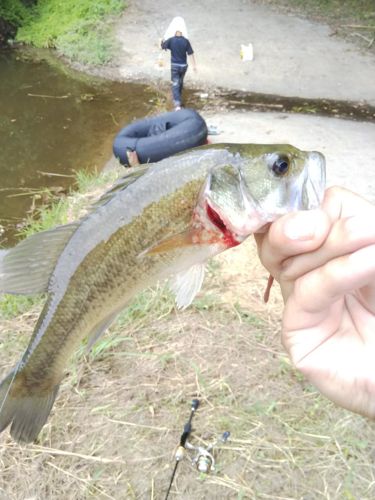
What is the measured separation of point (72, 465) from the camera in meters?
3.36

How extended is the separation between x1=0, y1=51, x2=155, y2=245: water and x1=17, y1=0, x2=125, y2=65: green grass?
79 centimetres

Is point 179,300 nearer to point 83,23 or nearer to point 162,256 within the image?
point 162,256

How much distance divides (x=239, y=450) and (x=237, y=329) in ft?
3.53

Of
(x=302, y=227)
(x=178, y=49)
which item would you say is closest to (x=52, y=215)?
(x=302, y=227)

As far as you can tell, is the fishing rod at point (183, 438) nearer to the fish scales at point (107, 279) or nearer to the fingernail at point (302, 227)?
the fish scales at point (107, 279)

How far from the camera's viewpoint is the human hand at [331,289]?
154 cm

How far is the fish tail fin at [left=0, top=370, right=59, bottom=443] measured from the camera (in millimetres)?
2164

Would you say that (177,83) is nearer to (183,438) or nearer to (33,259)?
(183,438)

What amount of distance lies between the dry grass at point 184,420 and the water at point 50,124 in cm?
399

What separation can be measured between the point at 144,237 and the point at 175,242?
12 cm

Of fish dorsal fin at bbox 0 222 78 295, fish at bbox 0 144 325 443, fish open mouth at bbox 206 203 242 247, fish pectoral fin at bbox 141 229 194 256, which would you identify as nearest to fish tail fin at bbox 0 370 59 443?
fish at bbox 0 144 325 443

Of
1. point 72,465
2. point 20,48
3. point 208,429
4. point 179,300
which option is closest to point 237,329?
point 208,429

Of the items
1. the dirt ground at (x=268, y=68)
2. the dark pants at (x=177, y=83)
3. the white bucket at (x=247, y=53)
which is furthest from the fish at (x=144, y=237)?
the white bucket at (x=247, y=53)

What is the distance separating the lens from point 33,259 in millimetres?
2008
